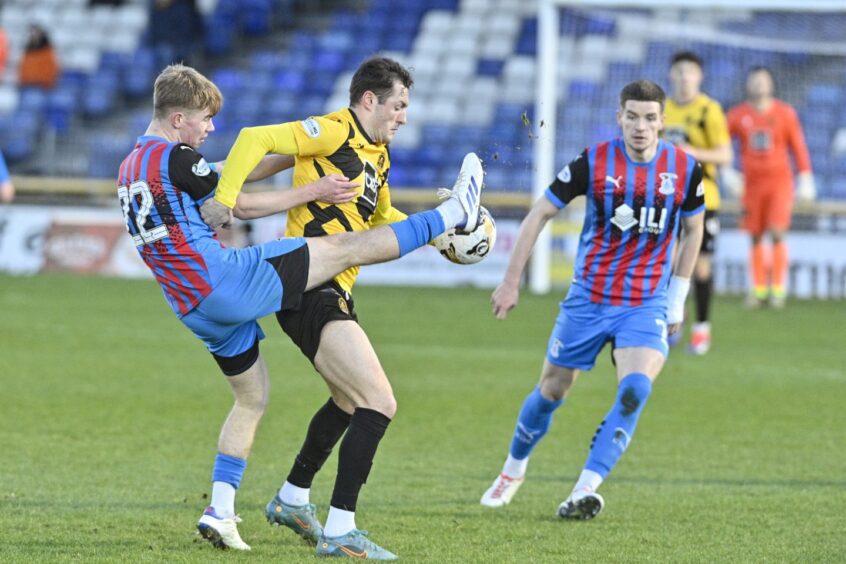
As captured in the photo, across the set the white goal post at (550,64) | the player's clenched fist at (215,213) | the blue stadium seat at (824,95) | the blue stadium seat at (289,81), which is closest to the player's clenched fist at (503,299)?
the player's clenched fist at (215,213)

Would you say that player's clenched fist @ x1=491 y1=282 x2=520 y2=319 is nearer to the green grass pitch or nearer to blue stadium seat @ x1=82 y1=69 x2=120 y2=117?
the green grass pitch

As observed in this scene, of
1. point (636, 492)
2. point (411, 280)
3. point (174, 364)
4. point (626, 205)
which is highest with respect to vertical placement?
point (626, 205)

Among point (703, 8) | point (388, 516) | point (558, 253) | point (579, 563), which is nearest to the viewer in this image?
point (579, 563)

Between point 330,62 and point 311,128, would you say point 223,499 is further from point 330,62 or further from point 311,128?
point 330,62

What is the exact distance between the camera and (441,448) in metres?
8.27

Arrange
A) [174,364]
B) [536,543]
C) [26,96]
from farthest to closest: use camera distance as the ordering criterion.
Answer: [26,96] < [174,364] < [536,543]

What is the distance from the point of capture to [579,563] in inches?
209

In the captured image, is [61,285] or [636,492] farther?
[61,285]

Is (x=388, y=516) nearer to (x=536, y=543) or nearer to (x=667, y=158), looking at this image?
(x=536, y=543)

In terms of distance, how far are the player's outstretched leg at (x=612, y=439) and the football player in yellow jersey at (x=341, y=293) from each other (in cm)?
107

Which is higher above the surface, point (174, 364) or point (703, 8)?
point (703, 8)

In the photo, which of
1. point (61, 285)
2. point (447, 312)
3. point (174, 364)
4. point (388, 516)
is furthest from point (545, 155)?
point (388, 516)

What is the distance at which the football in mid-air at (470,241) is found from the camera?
5.84 meters

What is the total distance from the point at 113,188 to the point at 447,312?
652 centimetres
